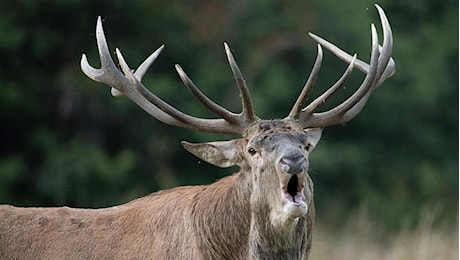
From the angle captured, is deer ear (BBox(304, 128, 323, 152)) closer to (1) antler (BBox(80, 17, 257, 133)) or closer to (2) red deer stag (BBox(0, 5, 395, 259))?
(2) red deer stag (BBox(0, 5, 395, 259))

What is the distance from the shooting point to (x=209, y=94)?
21.4 m

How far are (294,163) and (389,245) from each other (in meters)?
5.97

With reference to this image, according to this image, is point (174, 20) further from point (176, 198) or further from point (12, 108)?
point (176, 198)

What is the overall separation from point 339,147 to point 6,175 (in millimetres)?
6505

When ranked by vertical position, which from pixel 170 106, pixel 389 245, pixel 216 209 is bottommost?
pixel 389 245

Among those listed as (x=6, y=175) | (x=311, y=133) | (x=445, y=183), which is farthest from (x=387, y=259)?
(x=445, y=183)

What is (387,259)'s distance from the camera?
11.5 metres

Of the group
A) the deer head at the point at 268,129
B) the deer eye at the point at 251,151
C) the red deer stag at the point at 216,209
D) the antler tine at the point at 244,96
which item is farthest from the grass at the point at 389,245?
the deer eye at the point at 251,151

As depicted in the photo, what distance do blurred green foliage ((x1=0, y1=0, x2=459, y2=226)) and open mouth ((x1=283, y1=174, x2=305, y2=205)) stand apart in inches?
398

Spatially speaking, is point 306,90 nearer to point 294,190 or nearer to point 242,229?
point 294,190

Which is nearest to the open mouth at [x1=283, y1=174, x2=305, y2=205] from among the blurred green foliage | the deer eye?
the deer eye

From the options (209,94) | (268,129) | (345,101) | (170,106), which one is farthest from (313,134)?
(209,94)

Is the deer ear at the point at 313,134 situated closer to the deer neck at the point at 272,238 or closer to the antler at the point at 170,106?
the antler at the point at 170,106

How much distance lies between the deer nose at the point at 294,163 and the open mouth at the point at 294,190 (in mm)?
52
